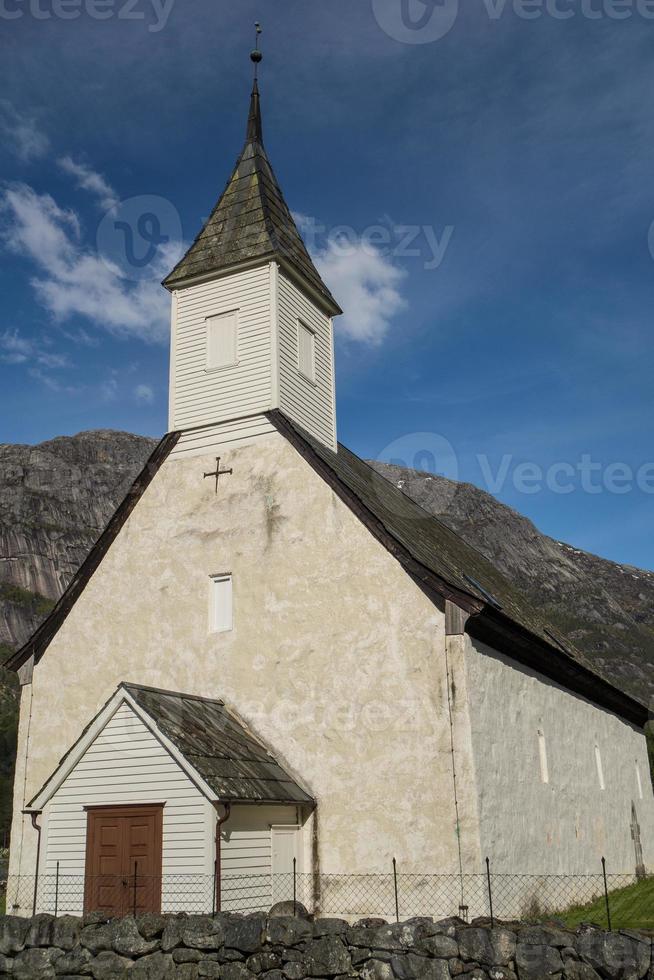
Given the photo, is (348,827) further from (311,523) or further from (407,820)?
(311,523)

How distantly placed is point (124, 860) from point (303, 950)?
4.15m

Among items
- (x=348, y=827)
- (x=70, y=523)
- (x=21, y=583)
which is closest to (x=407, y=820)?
(x=348, y=827)

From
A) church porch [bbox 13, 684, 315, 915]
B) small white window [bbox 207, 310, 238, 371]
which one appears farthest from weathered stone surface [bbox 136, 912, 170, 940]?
small white window [bbox 207, 310, 238, 371]

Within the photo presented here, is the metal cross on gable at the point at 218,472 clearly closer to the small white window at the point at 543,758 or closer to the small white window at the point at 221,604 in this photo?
the small white window at the point at 221,604

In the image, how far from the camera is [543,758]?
688 inches

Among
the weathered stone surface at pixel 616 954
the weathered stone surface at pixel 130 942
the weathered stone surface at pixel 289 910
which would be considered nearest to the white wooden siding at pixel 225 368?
the weathered stone surface at pixel 289 910

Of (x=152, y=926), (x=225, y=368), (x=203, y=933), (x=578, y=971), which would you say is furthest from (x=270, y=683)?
(x=578, y=971)

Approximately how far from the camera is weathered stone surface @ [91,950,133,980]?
10898mm

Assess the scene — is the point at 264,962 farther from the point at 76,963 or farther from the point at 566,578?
the point at 566,578

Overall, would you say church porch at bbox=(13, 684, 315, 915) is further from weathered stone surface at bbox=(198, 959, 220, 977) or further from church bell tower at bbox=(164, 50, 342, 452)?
church bell tower at bbox=(164, 50, 342, 452)

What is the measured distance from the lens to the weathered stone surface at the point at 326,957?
33.8ft

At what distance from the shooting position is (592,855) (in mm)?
19219

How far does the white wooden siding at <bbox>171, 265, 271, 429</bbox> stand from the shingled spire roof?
1.26 ft

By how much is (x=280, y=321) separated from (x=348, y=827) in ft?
33.7
